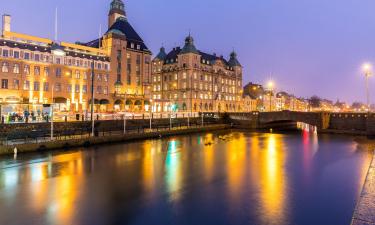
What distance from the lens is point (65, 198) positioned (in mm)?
19766

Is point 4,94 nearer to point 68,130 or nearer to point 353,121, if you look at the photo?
point 68,130

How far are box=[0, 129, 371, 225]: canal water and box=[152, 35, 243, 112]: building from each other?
8155 cm

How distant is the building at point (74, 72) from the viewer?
71.5 meters

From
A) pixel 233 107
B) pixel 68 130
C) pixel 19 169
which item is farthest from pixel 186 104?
pixel 19 169

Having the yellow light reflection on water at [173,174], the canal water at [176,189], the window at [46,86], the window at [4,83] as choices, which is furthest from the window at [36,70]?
the yellow light reflection on water at [173,174]

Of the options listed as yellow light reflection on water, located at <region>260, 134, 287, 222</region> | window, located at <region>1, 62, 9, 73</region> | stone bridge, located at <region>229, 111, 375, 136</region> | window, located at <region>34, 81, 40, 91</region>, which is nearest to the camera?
yellow light reflection on water, located at <region>260, 134, 287, 222</region>

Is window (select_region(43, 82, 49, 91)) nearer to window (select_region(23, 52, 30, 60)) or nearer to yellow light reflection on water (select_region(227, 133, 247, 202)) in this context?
window (select_region(23, 52, 30, 60))

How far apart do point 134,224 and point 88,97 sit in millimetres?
77666

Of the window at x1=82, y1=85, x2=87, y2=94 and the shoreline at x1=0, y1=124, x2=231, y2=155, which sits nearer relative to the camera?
the shoreline at x1=0, y1=124, x2=231, y2=155

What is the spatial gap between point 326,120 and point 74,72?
7146 centimetres

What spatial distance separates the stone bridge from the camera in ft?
229

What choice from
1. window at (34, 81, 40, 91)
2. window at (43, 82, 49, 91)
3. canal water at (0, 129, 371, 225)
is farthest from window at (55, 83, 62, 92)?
canal water at (0, 129, 371, 225)

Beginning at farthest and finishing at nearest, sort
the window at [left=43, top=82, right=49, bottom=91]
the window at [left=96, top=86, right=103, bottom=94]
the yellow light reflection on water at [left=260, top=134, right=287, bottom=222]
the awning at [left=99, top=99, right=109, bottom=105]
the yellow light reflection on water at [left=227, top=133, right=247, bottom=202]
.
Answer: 1. the window at [left=96, top=86, right=103, bottom=94]
2. the awning at [left=99, top=99, right=109, bottom=105]
3. the window at [left=43, top=82, right=49, bottom=91]
4. the yellow light reflection on water at [left=227, top=133, right=247, bottom=202]
5. the yellow light reflection on water at [left=260, top=134, right=287, bottom=222]

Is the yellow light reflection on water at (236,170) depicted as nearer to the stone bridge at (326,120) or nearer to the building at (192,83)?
the stone bridge at (326,120)
